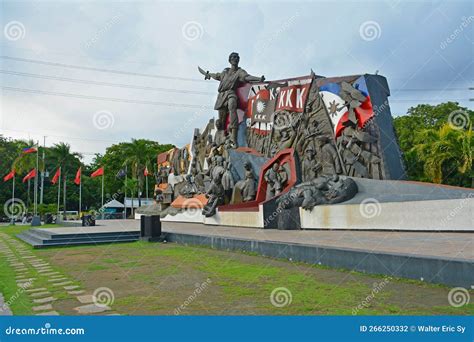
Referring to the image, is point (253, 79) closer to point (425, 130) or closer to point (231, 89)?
point (231, 89)

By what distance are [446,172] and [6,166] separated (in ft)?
172

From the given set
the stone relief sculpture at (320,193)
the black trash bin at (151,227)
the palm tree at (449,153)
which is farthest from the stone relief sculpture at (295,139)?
the palm tree at (449,153)

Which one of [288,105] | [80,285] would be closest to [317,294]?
[80,285]

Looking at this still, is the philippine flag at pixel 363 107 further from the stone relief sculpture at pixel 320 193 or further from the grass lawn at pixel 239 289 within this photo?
the grass lawn at pixel 239 289

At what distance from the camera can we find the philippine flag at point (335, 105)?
16.3 meters

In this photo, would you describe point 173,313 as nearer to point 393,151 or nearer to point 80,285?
point 80,285

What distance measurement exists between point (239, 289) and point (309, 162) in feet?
39.1

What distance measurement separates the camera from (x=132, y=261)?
9.22 meters

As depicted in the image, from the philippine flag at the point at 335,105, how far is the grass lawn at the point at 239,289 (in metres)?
9.33

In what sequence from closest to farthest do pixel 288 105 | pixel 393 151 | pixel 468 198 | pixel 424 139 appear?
pixel 468 198, pixel 393 151, pixel 288 105, pixel 424 139

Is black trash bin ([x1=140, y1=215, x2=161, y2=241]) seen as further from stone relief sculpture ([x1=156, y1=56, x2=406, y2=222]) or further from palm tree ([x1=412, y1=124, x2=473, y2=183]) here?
palm tree ([x1=412, y1=124, x2=473, y2=183])

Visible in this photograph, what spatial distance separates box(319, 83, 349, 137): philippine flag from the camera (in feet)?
53.6

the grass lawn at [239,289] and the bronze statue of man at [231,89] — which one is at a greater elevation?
the bronze statue of man at [231,89]

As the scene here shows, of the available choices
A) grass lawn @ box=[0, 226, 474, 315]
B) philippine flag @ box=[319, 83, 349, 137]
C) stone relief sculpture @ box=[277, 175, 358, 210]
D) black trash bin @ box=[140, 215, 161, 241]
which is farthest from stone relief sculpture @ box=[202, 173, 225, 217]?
grass lawn @ box=[0, 226, 474, 315]
